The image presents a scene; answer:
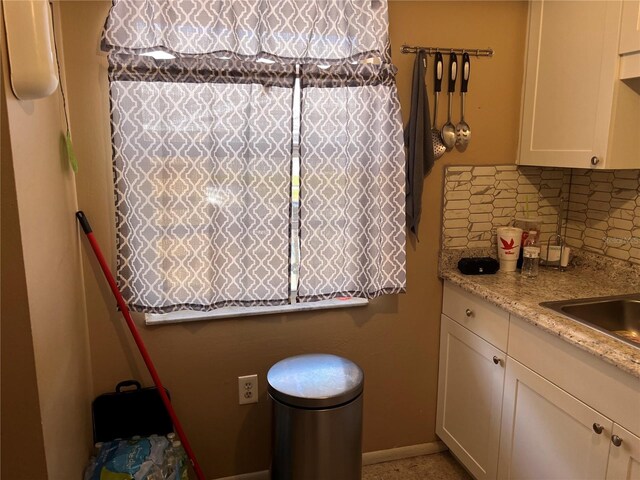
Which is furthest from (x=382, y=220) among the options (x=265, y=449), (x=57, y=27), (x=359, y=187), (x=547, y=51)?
(x=57, y=27)

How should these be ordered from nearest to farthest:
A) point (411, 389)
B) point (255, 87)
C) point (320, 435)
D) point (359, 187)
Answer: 1. point (320, 435)
2. point (255, 87)
3. point (359, 187)
4. point (411, 389)

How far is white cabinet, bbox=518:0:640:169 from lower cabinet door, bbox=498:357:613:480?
0.83 m

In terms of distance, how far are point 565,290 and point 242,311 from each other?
1264mm

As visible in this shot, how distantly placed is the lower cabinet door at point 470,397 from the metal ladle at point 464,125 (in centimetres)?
77

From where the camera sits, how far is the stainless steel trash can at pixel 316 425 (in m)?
1.63

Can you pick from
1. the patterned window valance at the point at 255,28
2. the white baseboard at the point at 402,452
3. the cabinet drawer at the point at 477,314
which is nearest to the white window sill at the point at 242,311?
the cabinet drawer at the point at 477,314

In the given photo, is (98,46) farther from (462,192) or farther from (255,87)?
(462,192)

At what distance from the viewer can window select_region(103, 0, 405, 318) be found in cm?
170

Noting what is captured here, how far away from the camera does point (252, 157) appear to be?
1.84 m

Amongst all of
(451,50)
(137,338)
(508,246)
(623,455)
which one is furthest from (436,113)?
(137,338)

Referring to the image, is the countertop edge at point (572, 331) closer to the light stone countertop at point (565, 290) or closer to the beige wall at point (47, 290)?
the light stone countertop at point (565, 290)

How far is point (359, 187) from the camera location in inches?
77.1

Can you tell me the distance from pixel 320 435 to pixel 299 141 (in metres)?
1.06

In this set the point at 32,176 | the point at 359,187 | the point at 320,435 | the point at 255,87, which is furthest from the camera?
the point at 359,187
